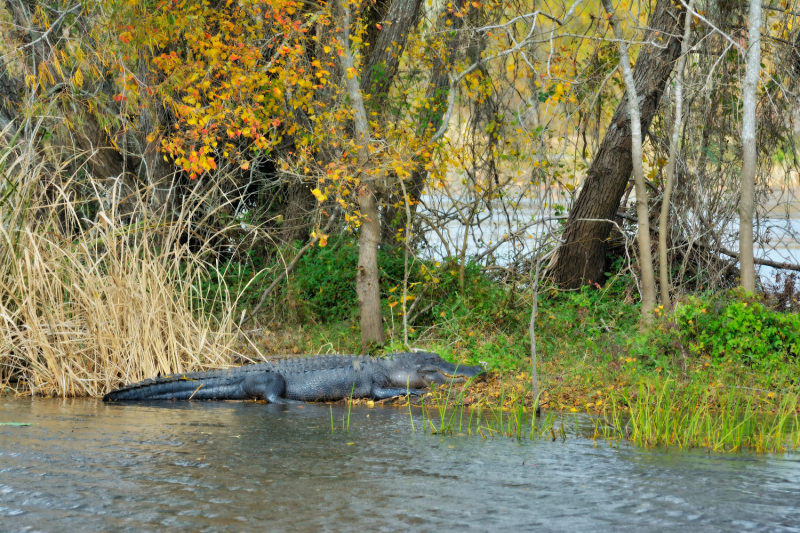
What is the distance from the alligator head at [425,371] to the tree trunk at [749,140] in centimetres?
266

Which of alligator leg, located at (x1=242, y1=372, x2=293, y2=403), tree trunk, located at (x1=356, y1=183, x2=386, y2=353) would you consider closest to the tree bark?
tree trunk, located at (x1=356, y1=183, x2=386, y2=353)

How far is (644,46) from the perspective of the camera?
8430 mm

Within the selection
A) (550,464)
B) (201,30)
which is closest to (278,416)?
(550,464)

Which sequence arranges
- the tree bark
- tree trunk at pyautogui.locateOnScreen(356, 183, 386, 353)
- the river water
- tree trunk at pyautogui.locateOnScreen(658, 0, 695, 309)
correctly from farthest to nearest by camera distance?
the tree bark < tree trunk at pyautogui.locateOnScreen(356, 183, 386, 353) < tree trunk at pyautogui.locateOnScreen(658, 0, 695, 309) < the river water

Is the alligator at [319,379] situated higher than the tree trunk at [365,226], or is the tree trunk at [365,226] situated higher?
the tree trunk at [365,226]

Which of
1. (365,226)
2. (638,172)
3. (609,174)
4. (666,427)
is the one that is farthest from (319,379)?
(609,174)

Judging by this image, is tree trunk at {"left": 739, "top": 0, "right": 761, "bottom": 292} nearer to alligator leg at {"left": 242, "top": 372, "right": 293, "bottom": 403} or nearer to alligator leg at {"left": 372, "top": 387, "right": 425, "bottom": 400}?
alligator leg at {"left": 372, "top": 387, "right": 425, "bottom": 400}

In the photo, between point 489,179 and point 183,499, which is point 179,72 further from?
point 183,499

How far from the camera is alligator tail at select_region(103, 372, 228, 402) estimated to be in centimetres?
613

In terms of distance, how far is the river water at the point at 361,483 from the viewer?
2822 millimetres

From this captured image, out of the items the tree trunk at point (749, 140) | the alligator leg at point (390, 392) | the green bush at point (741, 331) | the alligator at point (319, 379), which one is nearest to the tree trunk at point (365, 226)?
the alligator at point (319, 379)

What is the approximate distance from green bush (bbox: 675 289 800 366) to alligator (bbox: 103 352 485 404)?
6.35 ft

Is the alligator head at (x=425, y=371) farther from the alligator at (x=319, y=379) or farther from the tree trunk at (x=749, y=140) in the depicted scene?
the tree trunk at (x=749, y=140)

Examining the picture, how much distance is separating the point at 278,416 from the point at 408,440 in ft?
4.57
